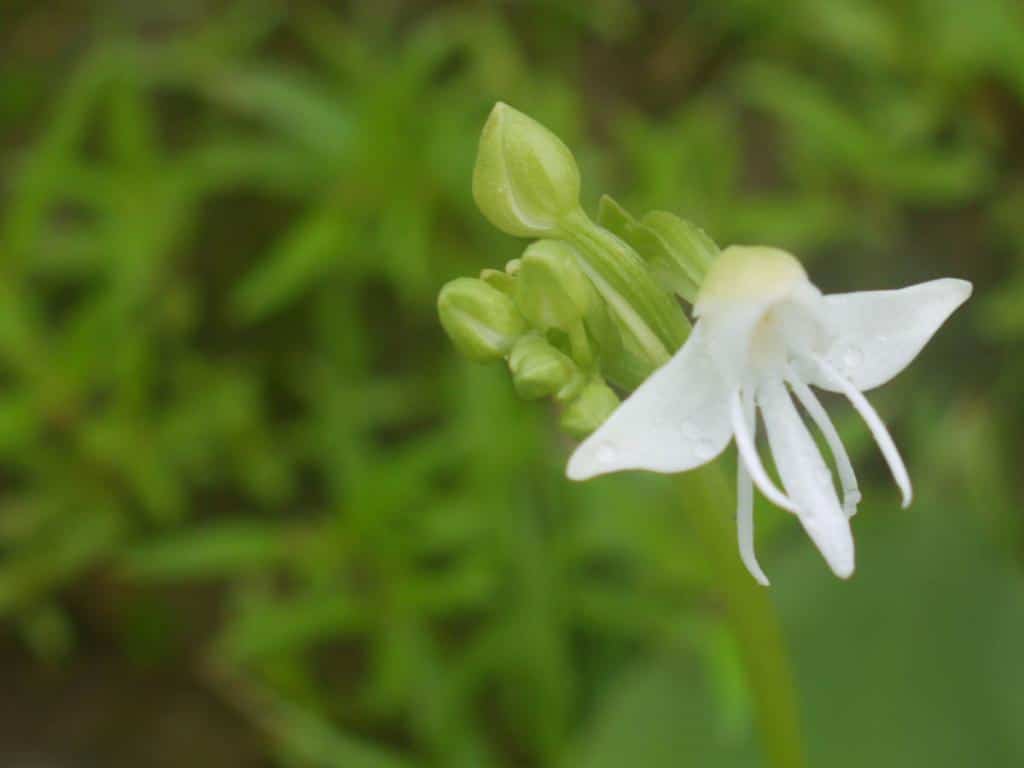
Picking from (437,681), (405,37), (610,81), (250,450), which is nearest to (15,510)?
(250,450)

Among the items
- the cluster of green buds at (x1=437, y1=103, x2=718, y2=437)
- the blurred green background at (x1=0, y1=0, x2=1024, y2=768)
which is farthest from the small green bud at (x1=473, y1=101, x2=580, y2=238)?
the blurred green background at (x1=0, y1=0, x2=1024, y2=768)

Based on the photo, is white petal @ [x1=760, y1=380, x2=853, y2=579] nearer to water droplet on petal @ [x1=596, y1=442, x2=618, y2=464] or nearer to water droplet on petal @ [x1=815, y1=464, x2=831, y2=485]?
water droplet on petal @ [x1=815, y1=464, x2=831, y2=485]

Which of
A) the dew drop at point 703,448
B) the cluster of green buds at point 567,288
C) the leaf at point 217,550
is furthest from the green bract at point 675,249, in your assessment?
the leaf at point 217,550

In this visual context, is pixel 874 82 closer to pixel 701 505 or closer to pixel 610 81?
pixel 610 81

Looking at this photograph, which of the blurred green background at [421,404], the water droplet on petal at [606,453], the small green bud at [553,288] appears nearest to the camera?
the water droplet on petal at [606,453]

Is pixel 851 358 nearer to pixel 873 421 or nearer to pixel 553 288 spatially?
pixel 873 421

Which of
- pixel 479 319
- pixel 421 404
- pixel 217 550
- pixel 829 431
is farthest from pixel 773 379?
pixel 421 404

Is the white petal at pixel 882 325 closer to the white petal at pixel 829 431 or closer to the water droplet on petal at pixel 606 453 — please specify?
the white petal at pixel 829 431
